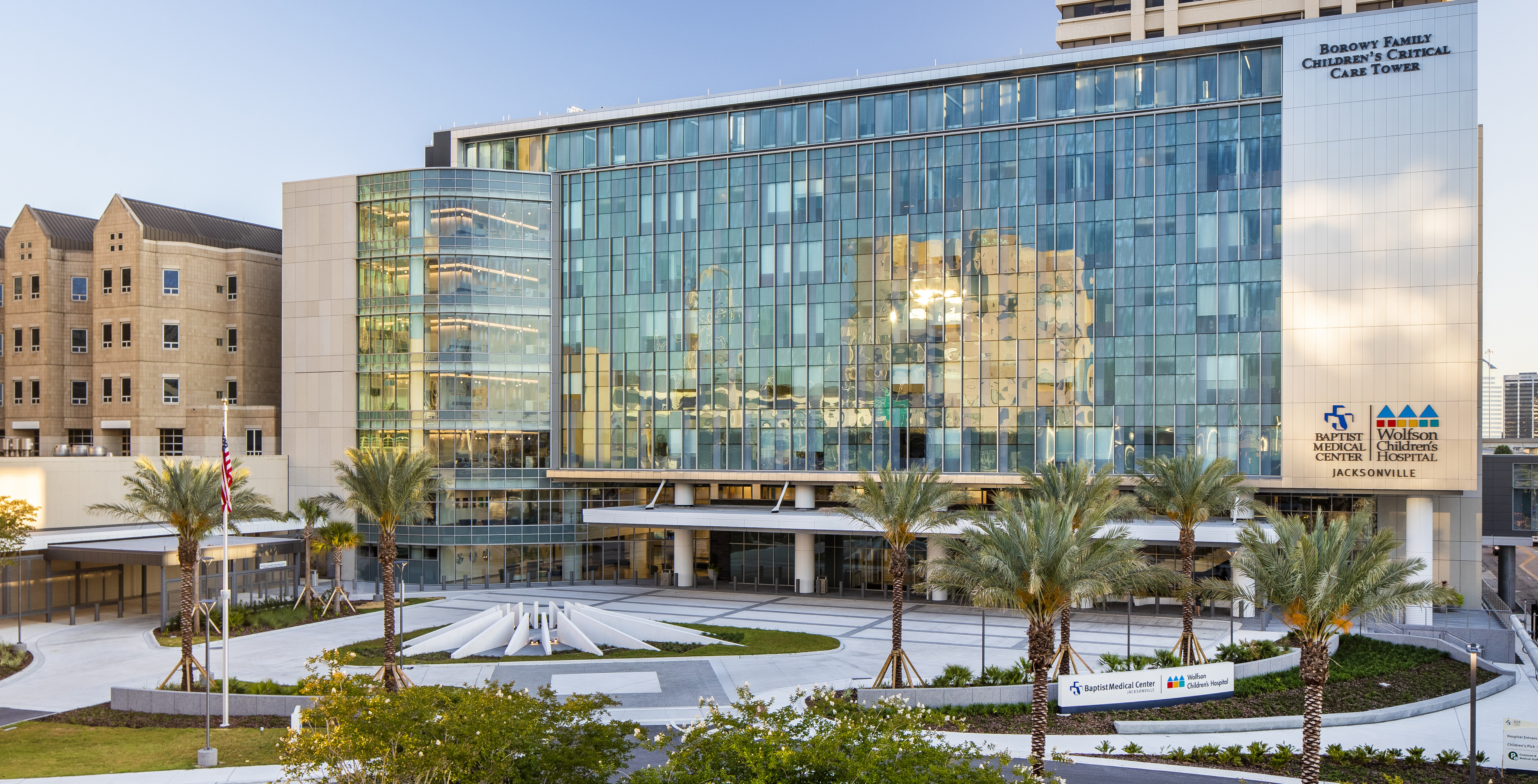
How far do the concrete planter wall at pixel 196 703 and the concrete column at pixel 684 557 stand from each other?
106ft

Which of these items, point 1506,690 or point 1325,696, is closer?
point 1325,696

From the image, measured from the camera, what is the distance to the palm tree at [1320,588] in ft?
77.6

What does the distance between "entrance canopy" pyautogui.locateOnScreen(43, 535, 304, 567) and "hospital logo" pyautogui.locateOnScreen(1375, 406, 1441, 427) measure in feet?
176

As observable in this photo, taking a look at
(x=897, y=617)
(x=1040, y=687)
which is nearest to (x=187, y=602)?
(x=897, y=617)

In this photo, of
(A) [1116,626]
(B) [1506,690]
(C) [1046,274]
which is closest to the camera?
(B) [1506,690]

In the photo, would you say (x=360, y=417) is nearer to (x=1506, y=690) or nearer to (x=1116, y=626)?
(x=1116, y=626)

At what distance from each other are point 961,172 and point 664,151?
1842 centimetres

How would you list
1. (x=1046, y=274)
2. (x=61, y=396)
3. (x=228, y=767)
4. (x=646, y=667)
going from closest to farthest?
(x=228, y=767)
(x=646, y=667)
(x=1046, y=274)
(x=61, y=396)

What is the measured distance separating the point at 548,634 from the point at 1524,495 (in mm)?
53505

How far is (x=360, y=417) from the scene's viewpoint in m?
66.3

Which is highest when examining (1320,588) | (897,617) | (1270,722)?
(1320,588)

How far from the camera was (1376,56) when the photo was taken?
2028 inches

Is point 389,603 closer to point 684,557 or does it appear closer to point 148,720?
point 148,720

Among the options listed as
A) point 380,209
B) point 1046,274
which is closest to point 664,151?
point 380,209
